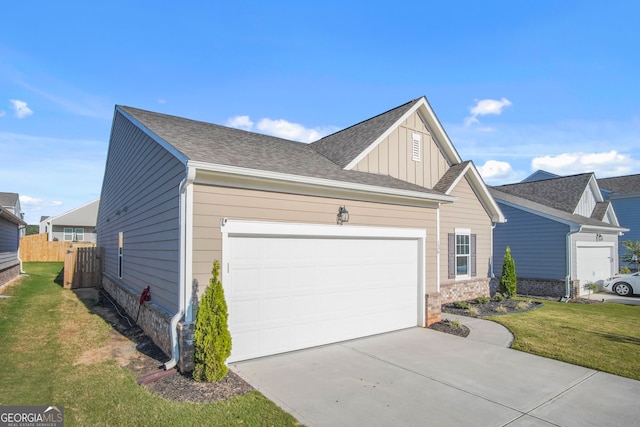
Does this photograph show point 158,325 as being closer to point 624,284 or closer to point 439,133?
point 439,133

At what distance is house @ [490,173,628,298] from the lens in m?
15.7

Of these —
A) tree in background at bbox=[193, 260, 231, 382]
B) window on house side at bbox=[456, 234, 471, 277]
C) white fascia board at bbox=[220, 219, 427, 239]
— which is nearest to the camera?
tree in background at bbox=[193, 260, 231, 382]

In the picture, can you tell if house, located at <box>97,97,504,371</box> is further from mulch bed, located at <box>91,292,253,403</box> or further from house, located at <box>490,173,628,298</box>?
house, located at <box>490,173,628,298</box>

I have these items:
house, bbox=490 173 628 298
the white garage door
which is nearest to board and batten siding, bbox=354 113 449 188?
house, bbox=490 173 628 298

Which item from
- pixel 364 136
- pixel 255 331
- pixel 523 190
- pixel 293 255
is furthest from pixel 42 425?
pixel 523 190

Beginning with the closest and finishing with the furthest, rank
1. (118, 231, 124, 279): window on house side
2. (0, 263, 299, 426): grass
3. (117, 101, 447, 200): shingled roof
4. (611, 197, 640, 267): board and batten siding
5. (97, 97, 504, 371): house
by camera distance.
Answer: (0, 263, 299, 426): grass, (97, 97, 504, 371): house, (117, 101, 447, 200): shingled roof, (118, 231, 124, 279): window on house side, (611, 197, 640, 267): board and batten siding

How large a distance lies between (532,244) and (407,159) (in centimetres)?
910

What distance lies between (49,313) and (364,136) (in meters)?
10.6

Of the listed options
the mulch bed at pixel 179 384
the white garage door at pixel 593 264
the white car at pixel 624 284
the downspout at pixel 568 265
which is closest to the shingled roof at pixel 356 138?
the mulch bed at pixel 179 384

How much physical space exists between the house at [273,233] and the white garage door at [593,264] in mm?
10358

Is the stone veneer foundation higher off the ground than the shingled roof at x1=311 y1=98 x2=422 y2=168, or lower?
lower

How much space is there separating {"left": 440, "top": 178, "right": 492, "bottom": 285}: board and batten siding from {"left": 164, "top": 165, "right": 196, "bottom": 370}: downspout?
9.53 metres

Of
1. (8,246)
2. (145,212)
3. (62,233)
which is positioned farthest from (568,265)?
(62,233)

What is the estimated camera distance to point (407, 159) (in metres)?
11.9
